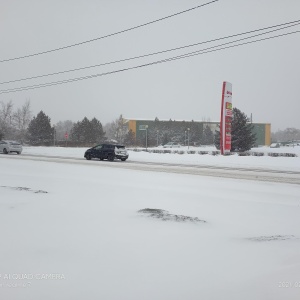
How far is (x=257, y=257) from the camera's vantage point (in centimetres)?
490

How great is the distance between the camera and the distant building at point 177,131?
10888cm

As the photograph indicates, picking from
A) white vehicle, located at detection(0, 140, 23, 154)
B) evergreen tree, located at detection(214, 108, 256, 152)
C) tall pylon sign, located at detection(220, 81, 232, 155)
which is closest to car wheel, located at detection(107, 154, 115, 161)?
tall pylon sign, located at detection(220, 81, 232, 155)

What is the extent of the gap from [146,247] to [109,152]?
72.8 ft

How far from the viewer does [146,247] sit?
523 centimetres

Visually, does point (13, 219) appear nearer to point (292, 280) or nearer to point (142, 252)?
point (142, 252)

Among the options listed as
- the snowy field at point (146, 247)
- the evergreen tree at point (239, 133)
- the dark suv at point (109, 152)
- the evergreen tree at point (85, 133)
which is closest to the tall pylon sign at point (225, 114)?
the dark suv at point (109, 152)

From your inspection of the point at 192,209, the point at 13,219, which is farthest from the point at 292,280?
the point at 13,219

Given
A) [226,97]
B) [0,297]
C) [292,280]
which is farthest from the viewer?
[226,97]

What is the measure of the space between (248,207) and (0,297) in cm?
644

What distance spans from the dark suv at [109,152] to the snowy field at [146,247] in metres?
17.1

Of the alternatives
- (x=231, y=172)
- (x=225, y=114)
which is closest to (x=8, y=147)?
(x=225, y=114)

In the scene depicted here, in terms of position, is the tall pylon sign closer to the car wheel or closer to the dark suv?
the dark suv

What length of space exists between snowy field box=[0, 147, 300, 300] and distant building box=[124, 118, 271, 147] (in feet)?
302

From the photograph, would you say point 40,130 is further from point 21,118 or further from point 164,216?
point 164,216
